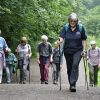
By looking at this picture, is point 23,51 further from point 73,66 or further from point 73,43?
point 73,66

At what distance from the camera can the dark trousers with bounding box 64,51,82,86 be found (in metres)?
11.2

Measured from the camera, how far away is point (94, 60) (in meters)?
16.6

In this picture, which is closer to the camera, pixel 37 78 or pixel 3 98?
pixel 3 98

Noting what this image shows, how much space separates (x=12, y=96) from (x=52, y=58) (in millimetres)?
6527

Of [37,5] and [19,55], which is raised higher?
[37,5]

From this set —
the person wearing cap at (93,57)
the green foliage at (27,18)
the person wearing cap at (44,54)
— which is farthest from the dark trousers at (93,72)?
the green foliage at (27,18)

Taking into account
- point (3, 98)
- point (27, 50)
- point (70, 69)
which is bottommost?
point (3, 98)

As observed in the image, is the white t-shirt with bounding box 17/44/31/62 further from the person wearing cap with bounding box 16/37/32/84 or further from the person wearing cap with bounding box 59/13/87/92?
the person wearing cap with bounding box 59/13/87/92

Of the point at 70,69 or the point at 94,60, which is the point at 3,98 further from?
the point at 94,60

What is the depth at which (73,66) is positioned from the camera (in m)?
11.2

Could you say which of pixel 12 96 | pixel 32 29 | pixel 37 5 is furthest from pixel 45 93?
pixel 32 29

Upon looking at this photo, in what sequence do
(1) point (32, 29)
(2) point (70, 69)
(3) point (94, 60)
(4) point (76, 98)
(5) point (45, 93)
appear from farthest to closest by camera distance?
(1) point (32, 29), (3) point (94, 60), (2) point (70, 69), (5) point (45, 93), (4) point (76, 98)

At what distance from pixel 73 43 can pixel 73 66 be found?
1.93ft

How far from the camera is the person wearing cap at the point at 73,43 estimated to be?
11.2m
